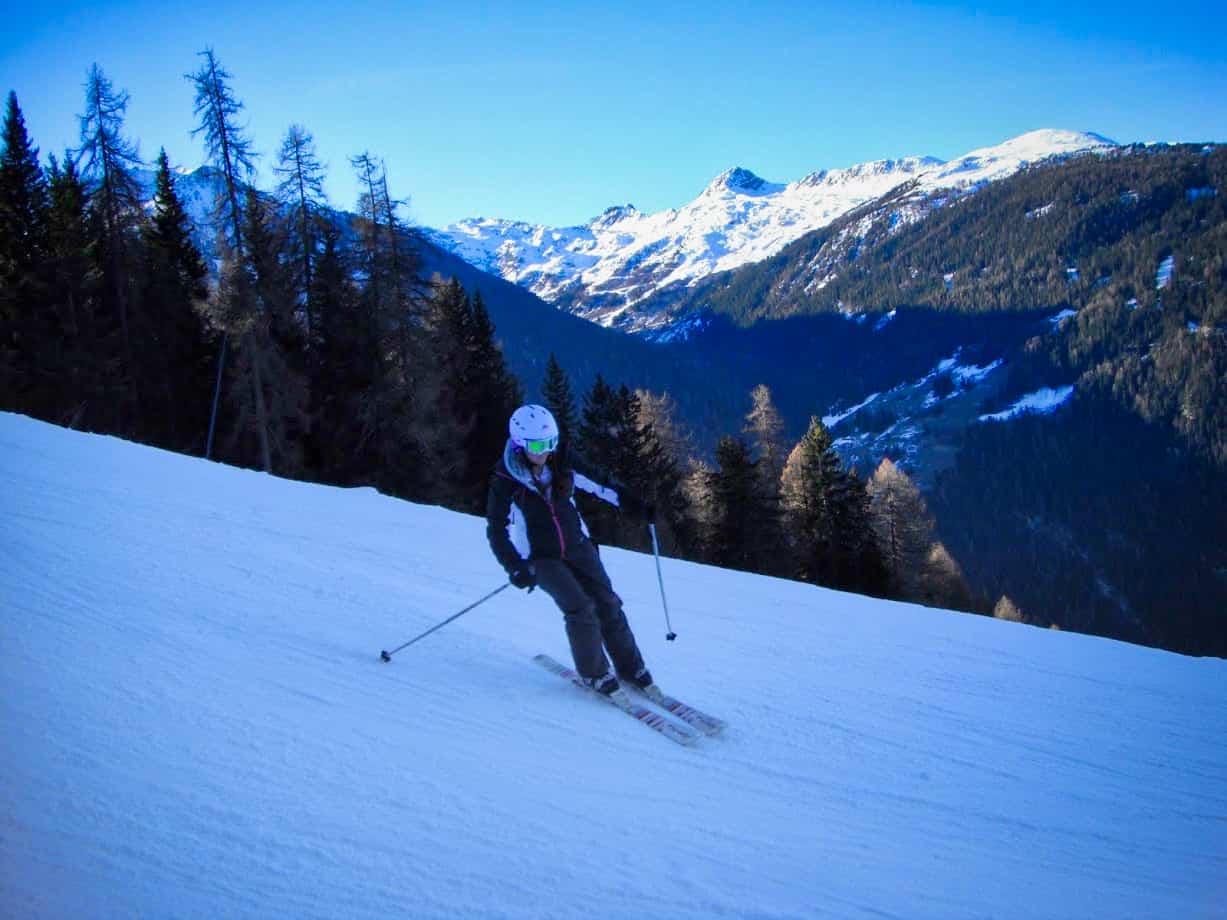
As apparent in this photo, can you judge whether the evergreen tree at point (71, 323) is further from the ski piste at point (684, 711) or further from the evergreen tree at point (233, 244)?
the ski piste at point (684, 711)

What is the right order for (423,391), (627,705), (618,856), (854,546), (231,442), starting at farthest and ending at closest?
(854,546)
(423,391)
(231,442)
(627,705)
(618,856)

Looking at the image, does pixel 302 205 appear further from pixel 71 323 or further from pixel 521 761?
pixel 521 761

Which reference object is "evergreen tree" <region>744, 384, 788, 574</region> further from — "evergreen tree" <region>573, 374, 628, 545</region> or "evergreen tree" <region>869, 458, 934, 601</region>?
"evergreen tree" <region>573, 374, 628, 545</region>

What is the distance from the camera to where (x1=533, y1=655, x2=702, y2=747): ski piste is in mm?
4387

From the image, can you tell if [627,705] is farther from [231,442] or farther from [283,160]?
[283,160]

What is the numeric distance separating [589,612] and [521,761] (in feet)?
4.25

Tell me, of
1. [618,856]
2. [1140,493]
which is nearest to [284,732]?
[618,856]

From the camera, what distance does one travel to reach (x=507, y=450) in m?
4.88

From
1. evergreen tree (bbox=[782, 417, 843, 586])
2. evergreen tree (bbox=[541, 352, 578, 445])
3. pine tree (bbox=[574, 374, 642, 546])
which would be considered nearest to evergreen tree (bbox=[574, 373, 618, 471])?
pine tree (bbox=[574, 374, 642, 546])

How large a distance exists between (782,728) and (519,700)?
1.93 metres

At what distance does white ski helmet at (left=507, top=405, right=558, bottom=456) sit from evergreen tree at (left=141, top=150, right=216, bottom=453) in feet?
73.3

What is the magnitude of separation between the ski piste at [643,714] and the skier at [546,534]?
0.22 ft

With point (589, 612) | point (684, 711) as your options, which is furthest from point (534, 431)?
point (684, 711)

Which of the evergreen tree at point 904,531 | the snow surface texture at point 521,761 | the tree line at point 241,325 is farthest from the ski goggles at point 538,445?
the evergreen tree at point 904,531
